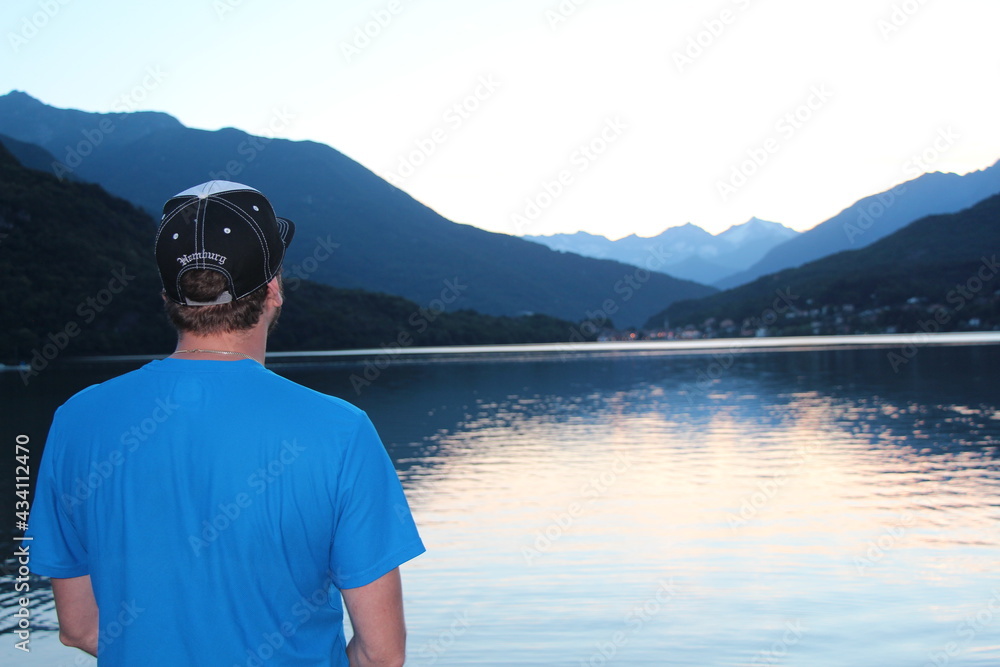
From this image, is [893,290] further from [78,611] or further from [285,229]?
[78,611]

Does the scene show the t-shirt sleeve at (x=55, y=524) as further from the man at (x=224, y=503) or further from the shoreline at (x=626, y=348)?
the shoreline at (x=626, y=348)

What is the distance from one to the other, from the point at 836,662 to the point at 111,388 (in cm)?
608

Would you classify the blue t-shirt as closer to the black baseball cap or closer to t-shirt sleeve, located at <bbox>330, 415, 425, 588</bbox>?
t-shirt sleeve, located at <bbox>330, 415, 425, 588</bbox>

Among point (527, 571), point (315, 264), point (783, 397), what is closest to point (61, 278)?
point (783, 397)

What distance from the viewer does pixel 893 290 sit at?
436ft

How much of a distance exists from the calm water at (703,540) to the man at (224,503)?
208 inches

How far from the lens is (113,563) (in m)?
1.58

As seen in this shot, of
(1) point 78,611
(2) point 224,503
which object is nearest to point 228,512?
(2) point 224,503

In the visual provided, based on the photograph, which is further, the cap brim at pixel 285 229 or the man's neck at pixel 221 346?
the cap brim at pixel 285 229

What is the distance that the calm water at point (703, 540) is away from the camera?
6852 mm

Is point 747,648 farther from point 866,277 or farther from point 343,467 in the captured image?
point 866,277

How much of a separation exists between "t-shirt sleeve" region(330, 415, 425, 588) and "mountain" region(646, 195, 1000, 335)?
139 metres

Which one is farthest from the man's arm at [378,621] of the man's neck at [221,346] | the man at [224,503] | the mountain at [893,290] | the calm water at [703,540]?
the mountain at [893,290]

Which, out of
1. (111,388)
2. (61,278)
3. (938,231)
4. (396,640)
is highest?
(938,231)
